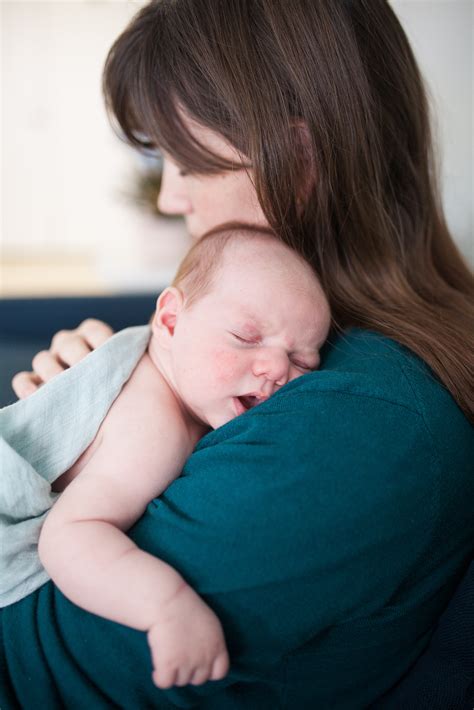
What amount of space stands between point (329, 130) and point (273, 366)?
39cm

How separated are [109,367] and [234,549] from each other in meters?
0.38

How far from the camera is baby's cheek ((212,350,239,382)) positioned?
94 centimetres

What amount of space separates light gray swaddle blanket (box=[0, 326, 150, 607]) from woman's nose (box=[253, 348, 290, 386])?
21 centimetres

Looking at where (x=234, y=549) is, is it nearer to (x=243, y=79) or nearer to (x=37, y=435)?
(x=37, y=435)

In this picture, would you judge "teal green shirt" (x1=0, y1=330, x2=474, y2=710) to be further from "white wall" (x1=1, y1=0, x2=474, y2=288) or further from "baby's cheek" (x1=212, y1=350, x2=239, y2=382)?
"white wall" (x1=1, y1=0, x2=474, y2=288)

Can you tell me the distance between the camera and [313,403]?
79cm

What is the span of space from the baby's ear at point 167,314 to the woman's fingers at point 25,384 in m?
0.25

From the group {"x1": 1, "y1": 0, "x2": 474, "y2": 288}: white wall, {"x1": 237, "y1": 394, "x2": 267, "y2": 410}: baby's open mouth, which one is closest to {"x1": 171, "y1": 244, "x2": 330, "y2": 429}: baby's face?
{"x1": 237, "y1": 394, "x2": 267, "y2": 410}: baby's open mouth

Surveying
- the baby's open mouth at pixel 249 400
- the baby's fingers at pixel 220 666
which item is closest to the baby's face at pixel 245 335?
the baby's open mouth at pixel 249 400

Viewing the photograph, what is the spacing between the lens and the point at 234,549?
0.73 meters

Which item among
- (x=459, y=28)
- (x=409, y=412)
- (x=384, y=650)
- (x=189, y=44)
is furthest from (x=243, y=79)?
(x=459, y=28)

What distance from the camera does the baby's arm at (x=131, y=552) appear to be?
2.33 feet

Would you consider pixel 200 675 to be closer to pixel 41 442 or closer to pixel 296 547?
pixel 296 547

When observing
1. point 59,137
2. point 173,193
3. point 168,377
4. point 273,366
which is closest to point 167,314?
point 168,377
